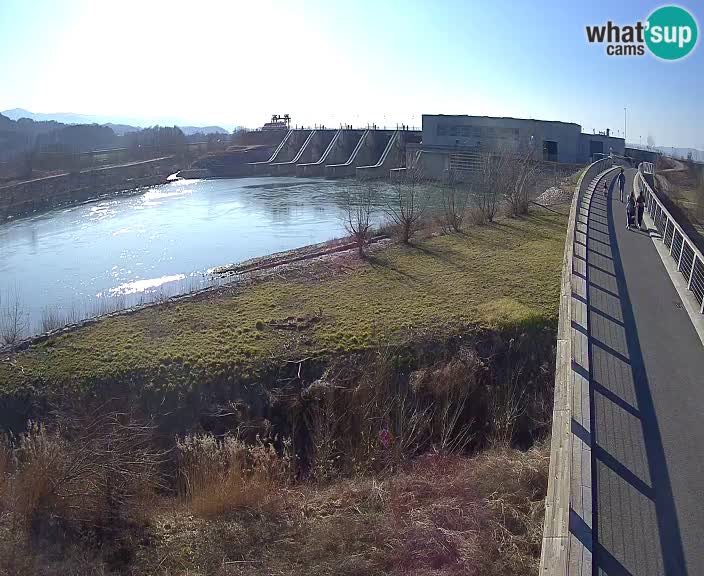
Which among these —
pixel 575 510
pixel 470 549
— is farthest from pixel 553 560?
pixel 470 549

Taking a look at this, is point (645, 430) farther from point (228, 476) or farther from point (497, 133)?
point (497, 133)

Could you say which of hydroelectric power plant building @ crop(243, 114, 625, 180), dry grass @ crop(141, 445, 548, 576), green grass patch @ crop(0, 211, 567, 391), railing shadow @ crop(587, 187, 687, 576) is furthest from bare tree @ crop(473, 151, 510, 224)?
dry grass @ crop(141, 445, 548, 576)

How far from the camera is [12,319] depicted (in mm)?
18844

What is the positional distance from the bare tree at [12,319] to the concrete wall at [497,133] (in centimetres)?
4111

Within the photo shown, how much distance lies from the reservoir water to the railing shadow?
15.4 metres

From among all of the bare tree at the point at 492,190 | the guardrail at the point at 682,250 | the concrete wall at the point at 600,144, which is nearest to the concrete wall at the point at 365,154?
the concrete wall at the point at 600,144

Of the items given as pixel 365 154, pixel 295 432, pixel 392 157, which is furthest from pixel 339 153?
pixel 295 432

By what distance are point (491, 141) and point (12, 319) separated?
48.8 metres

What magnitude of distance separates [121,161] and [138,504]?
71725mm

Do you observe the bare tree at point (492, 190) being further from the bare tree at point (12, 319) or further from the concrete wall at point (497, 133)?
the concrete wall at point (497, 133)

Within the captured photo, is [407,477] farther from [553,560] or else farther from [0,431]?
[0,431]

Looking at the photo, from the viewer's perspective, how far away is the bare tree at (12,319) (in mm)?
15068

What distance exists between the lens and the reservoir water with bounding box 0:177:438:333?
2167 centimetres

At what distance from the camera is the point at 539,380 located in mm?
11742
